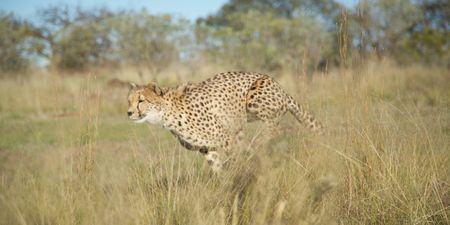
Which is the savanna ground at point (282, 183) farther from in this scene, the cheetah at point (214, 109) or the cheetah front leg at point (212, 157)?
the cheetah at point (214, 109)

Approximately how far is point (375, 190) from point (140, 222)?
4.32 feet

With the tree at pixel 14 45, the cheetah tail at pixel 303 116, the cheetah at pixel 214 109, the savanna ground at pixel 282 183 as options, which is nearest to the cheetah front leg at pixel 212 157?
the cheetah at pixel 214 109

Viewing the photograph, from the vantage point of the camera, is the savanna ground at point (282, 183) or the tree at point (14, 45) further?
the tree at point (14, 45)

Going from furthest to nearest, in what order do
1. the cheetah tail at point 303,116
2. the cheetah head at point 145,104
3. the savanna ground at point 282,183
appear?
the cheetah tail at point 303,116
the cheetah head at point 145,104
the savanna ground at point 282,183

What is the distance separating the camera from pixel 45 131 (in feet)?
25.1

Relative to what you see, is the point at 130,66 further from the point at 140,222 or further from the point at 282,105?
the point at 140,222

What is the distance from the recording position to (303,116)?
457 cm

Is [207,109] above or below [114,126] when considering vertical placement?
above

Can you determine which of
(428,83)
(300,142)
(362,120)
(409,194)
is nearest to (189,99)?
(300,142)

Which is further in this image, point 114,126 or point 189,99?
point 114,126

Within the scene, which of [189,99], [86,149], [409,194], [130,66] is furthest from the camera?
[130,66]

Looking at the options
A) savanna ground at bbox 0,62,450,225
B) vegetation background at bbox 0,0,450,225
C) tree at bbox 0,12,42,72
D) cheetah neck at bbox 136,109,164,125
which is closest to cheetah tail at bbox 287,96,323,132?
vegetation background at bbox 0,0,450,225

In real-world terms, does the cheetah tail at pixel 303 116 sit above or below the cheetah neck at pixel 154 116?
below

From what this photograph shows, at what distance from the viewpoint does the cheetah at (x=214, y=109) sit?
425 centimetres
